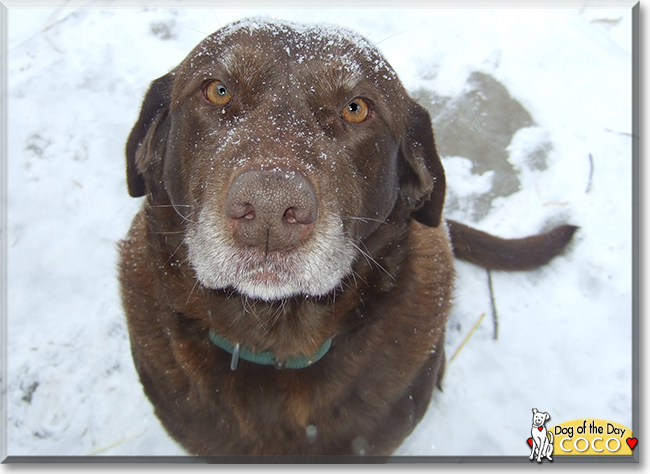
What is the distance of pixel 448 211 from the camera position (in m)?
3.99

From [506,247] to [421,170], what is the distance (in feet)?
4.37

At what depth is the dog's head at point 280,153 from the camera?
1.71 metres

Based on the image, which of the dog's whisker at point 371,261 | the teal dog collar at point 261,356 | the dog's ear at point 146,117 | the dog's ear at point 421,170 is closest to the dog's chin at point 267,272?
the dog's whisker at point 371,261

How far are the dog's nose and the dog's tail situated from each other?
2.05 meters

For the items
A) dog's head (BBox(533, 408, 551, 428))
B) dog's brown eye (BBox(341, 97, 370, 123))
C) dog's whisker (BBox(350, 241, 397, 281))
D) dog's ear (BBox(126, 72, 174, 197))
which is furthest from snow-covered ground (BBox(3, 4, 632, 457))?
dog's brown eye (BBox(341, 97, 370, 123))

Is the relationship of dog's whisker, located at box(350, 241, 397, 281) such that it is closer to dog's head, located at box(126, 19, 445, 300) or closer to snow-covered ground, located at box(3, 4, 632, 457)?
dog's head, located at box(126, 19, 445, 300)

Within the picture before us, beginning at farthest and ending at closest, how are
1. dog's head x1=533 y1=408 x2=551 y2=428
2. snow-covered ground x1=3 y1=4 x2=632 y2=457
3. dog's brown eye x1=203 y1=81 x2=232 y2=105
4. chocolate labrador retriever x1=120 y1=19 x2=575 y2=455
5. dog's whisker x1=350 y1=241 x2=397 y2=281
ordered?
snow-covered ground x1=3 y1=4 x2=632 y2=457 → dog's head x1=533 y1=408 x2=551 y2=428 → dog's whisker x1=350 y1=241 x2=397 y2=281 → dog's brown eye x1=203 y1=81 x2=232 y2=105 → chocolate labrador retriever x1=120 y1=19 x2=575 y2=455

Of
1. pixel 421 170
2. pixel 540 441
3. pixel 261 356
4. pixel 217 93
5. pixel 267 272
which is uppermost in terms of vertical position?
pixel 217 93

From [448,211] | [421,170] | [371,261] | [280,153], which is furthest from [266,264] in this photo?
[448,211]

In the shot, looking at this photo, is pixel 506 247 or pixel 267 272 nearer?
pixel 267 272

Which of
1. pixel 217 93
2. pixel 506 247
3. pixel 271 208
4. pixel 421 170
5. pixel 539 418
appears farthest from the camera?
pixel 506 247

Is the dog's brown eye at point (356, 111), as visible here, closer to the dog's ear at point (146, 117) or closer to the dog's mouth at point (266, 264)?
the dog's mouth at point (266, 264)

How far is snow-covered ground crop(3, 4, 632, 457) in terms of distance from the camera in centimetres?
323

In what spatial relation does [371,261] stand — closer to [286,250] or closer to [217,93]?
Answer: [286,250]
